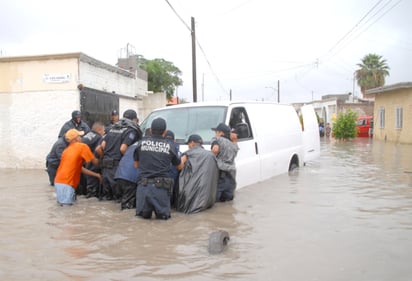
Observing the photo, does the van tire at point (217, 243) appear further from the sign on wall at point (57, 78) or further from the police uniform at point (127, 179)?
the sign on wall at point (57, 78)

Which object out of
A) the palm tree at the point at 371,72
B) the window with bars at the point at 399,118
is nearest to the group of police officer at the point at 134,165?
the window with bars at the point at 399,118

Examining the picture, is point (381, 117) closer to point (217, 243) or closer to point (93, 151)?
point (93, 151)

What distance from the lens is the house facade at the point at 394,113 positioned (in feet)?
83.9

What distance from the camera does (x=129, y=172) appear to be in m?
6.86

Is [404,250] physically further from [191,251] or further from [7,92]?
[7,92]

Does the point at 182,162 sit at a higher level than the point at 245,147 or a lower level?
lower

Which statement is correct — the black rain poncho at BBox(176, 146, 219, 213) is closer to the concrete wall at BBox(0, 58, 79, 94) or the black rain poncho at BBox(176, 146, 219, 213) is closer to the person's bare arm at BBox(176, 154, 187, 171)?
the person's bare arm at BBox(176, 154, 187, 171)

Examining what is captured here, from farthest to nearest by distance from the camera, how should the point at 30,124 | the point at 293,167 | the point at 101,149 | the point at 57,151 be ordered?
1. the point at 30,124
2. the point at 293,167
3. the point at 57,151
4. the point at 101,149

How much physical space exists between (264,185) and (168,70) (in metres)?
39.7

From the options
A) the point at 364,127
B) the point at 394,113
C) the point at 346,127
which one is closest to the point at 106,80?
the point at 346,127

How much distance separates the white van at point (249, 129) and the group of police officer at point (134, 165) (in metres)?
0.78

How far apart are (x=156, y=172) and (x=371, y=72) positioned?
59916 mm

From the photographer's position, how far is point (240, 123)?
8.25 m

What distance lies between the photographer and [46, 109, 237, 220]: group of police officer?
6.21 metres
